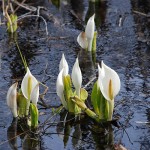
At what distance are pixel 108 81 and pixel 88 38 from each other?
148 cm

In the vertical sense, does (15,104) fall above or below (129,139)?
above

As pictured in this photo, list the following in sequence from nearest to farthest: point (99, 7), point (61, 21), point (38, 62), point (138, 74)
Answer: point (138, 74) < point (38, 62) < point (61, 21) < point (99, 7)

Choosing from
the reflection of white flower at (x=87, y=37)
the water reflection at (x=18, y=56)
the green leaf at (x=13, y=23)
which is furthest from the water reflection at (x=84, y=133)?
the green leaf at (x=13, y=23)

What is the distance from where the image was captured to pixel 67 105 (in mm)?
3275

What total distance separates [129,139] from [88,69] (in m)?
1.29

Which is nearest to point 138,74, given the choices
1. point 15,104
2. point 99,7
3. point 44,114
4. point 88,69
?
point 88,69

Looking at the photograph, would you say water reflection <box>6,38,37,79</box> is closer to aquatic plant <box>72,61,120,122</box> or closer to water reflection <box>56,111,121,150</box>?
water reflection <box>56,111,121,150</box>

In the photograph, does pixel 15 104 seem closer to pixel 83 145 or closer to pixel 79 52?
pixel 83 145

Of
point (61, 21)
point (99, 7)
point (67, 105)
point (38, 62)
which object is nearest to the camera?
point (67, 105)

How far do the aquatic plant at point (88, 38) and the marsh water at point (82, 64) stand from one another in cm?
8

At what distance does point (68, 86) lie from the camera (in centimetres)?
316

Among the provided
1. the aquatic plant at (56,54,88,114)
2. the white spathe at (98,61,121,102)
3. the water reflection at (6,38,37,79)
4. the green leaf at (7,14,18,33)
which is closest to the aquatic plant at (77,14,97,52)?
the water reflection at (6,38,37,79)

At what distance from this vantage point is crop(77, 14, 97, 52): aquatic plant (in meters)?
4.21

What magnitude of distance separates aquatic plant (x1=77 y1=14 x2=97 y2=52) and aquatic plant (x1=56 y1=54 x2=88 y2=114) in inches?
41.1
